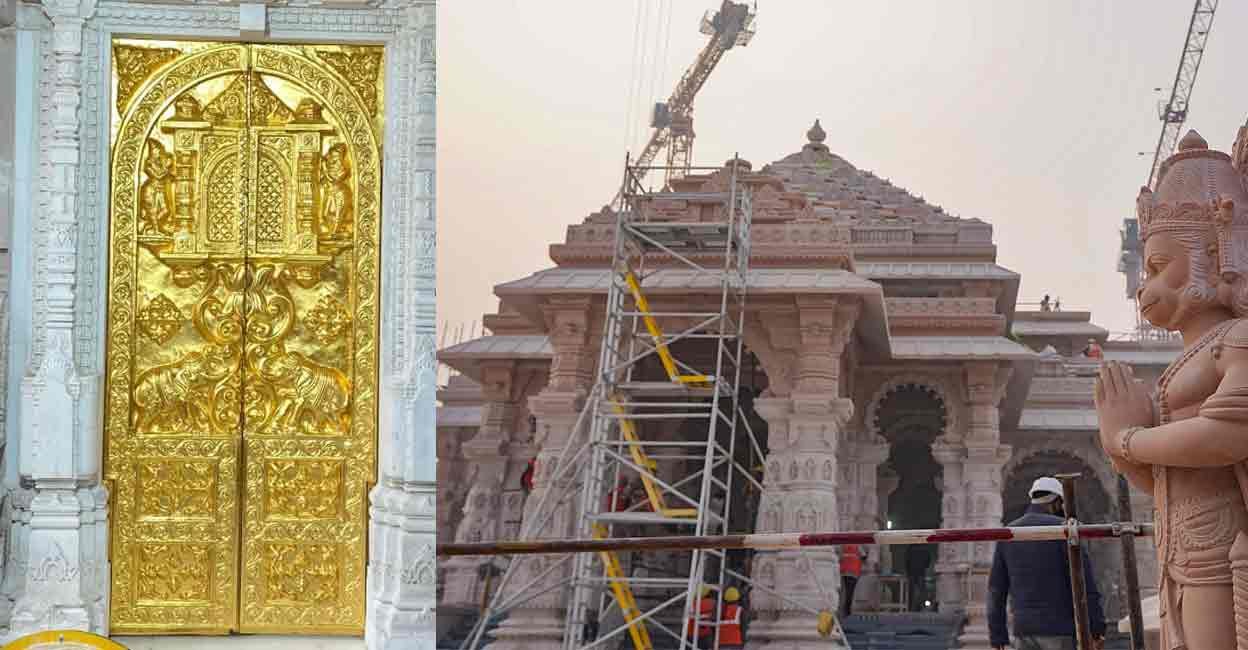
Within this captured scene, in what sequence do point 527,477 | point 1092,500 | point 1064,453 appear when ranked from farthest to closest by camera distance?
point 1092,500 → point 1064,453 → point 527,477

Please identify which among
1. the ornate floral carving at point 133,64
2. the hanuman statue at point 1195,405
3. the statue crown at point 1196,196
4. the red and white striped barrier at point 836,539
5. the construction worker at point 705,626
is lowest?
the construction worker at point 705,626

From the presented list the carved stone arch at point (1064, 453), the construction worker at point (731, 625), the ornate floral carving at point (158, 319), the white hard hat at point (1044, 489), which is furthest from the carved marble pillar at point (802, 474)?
the ornate floral carving at point (158, 319)

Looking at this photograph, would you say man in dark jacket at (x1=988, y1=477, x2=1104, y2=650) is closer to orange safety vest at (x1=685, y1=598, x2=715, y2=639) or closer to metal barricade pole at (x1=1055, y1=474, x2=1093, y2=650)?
metal barricade pole at (x1=1055, y1=474, x2=1093, y2=650)

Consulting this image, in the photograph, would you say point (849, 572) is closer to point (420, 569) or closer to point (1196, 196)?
point (420, 569)

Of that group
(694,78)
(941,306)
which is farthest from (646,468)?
(694,78)

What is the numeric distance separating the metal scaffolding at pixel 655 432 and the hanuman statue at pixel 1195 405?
321 inches

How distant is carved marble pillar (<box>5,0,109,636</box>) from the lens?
6.36 metres

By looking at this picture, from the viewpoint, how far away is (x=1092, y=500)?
20625 millimetres

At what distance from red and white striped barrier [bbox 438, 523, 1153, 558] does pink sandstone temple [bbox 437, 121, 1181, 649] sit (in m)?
8.74

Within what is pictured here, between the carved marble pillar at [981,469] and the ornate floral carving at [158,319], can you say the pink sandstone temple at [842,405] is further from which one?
the ornate floral carving at [158,319]

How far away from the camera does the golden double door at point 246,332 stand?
6754mm

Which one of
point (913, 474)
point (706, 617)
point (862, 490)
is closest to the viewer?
point (706, 617)

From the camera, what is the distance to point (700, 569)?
1283 cm

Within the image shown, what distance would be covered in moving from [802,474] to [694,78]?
21911 millimetres
